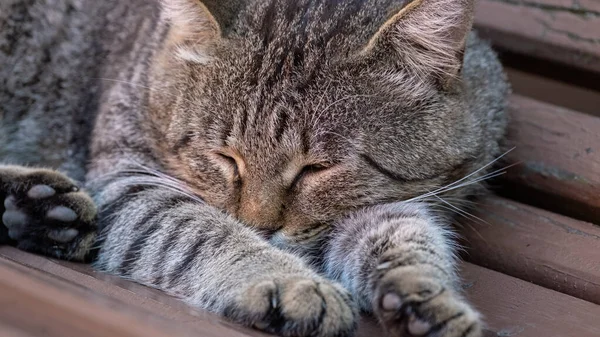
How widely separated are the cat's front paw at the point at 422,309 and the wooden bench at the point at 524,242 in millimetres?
91

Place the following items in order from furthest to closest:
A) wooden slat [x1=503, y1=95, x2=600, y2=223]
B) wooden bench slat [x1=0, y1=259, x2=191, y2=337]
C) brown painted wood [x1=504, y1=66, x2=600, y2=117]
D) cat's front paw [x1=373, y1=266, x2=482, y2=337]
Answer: brown painted wood [x1=504, y1=66, x2=600, y2=117]
wooden slat [x1=503, y1=95, x2=600, y2=223]
cat's front paw [x1=373, y1=266, x2=482, y2=337]
wooden bench slat [x1=0, y1=259, x2=191, y2=337]

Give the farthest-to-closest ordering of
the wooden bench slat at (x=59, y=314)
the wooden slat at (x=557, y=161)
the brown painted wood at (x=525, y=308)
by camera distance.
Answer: the wooden slat at (x=557, y=161) → the brown painted wood at (x=525, y=308) → the wooden bench slat at (x=59, y=314)

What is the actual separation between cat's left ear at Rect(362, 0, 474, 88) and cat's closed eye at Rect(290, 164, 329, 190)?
23 centimetres

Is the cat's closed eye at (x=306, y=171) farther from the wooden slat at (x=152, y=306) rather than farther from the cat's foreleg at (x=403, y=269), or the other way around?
the wooden slat at (x=152, y=306)

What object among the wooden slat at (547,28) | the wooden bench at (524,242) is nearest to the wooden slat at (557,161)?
the wooden bench at (524,242)

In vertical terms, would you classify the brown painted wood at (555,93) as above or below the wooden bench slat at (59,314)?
below

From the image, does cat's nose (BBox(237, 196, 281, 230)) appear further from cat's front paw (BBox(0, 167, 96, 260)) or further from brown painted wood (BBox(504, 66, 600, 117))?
brown painted wood (BBox(504, 66, 600, 117))

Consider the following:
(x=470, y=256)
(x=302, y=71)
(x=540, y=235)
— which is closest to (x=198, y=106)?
(x=302, y=71)

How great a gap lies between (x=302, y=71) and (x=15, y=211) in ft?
2.00

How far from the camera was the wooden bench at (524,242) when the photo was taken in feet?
2.81

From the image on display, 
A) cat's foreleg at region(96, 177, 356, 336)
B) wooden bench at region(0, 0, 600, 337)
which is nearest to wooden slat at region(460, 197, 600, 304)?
wooden bench at region(0, 0, 600, 337)

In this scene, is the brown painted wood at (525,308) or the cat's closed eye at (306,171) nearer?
the brown painted wood at (525,308)

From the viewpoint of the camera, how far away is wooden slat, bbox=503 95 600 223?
1682mm

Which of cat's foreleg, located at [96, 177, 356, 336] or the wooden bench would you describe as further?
cat's foreleg, located at [96, 177, 356, 336]
